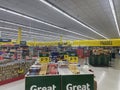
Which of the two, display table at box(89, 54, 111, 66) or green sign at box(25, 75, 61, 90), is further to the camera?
display table at box(89, 54, 111, 66)

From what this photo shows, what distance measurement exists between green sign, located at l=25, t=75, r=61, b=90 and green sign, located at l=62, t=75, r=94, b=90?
10cm

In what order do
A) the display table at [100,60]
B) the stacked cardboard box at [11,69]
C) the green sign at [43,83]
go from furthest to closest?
the display table at [100,60] < the stacked cardboard box at [11,69] < the green sign at [43,83]

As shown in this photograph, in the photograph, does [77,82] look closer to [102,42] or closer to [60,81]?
[60,81]

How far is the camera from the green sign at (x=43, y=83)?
7.79 ft

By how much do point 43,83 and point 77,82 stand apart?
54 cm

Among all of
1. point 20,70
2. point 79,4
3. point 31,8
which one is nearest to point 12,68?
point 20,70

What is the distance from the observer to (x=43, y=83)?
240 cm

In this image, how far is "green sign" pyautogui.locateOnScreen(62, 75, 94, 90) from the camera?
242 centimetres

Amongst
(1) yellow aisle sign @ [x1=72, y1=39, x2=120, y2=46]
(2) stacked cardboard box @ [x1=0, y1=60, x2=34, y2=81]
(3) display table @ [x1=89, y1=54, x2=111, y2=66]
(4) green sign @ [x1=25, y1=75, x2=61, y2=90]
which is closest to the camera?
(4) green sign @ [x1=25, y1=75, x2=61, y2=90]

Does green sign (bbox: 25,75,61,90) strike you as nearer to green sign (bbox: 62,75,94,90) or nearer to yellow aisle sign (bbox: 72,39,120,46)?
green sign (bbox: 62,75,94,90)

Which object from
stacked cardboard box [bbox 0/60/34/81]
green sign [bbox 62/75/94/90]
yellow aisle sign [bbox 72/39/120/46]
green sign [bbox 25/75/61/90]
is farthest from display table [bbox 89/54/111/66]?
green sign [bbox 25/75/61/90]

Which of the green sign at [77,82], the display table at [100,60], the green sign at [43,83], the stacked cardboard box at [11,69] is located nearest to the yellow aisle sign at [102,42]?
the display table at [100,60]

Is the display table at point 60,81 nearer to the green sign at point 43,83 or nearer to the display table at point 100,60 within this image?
the green sign at point 43,83

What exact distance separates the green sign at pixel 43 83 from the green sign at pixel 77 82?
0.10m
